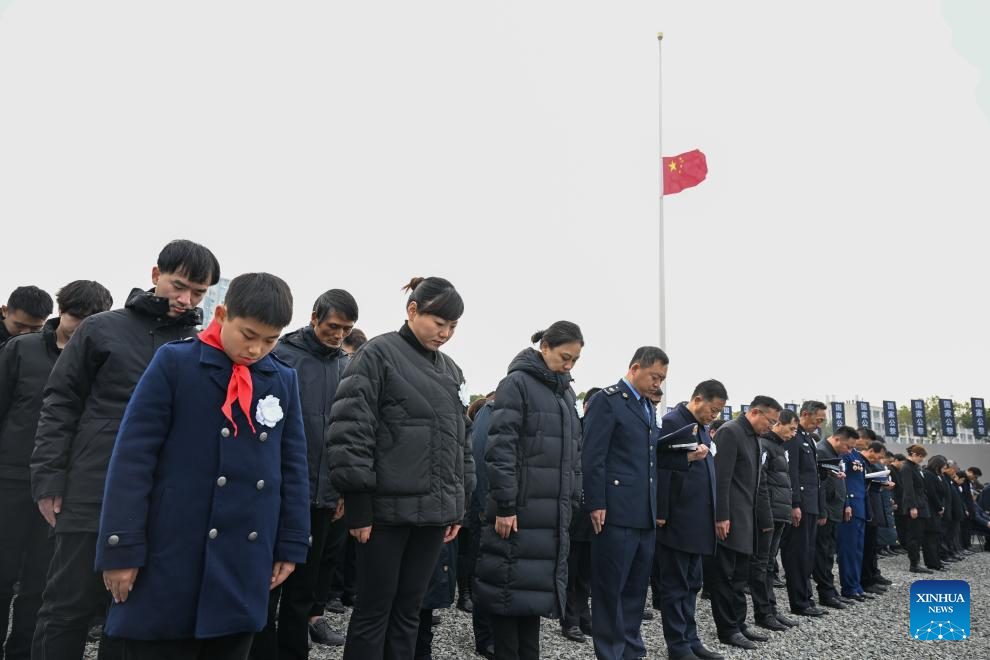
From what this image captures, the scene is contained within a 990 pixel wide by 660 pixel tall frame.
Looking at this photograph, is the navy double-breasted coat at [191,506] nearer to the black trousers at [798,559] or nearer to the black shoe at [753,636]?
the black shoe at [753,636]

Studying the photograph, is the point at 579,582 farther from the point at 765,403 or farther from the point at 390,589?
the point at 390,589

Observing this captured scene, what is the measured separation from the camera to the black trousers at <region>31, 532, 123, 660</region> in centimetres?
265

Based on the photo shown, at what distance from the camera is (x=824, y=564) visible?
8.21m

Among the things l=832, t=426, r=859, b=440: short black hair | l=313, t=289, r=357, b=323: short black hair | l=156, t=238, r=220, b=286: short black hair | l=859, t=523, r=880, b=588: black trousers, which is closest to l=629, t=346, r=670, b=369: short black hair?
l=313, t=289, r=357, b=323: short black hair

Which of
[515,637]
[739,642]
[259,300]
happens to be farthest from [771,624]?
[259,300]

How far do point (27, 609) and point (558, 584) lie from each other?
9.22ft

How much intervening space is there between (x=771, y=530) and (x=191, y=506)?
595 cm

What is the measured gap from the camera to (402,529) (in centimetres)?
322

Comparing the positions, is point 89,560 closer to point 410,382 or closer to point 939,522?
point 410,382

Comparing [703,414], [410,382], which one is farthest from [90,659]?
[703,414]

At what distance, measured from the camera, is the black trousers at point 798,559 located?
7.39 meters

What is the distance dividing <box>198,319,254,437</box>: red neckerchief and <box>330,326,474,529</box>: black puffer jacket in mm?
845

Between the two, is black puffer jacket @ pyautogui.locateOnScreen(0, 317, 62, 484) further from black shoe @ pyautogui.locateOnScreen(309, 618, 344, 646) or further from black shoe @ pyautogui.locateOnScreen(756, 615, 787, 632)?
black shoe @ pyautogui.locateOnScreen(756, 615, 787, 632)

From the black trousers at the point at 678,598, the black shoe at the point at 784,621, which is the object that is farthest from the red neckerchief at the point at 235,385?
the black shoe at the point at 784,621
